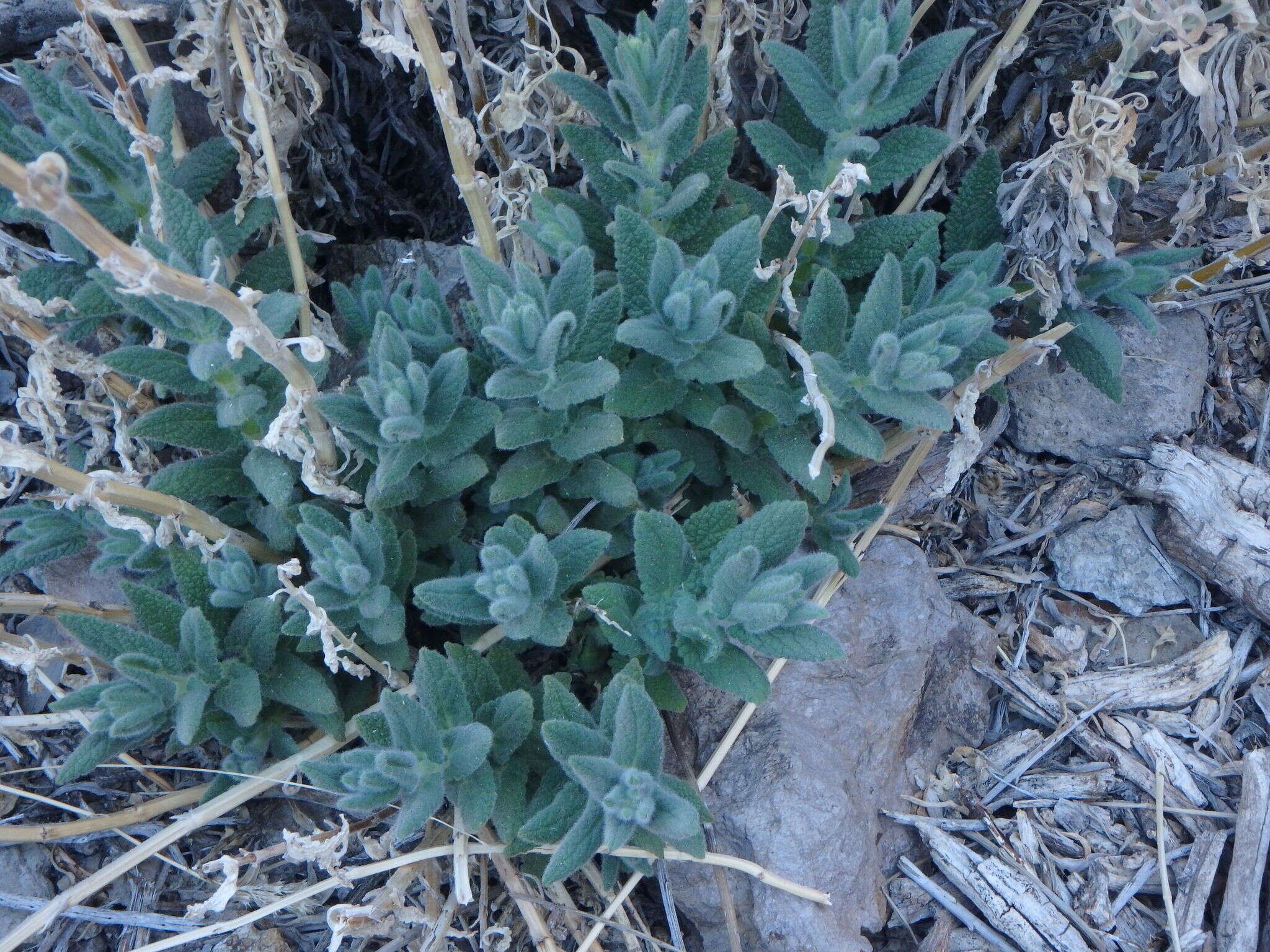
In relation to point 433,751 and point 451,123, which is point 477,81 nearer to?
point 451,123

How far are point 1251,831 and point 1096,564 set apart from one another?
2.80 ft

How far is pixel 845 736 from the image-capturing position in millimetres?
2811

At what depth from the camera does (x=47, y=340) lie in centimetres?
274

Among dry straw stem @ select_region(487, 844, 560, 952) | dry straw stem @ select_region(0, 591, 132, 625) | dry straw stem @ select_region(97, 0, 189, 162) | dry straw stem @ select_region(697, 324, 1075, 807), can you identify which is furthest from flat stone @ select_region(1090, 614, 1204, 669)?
dry straw stem @ select_region(97, 0, 189, 162)

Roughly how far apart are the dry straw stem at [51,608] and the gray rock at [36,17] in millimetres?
1754

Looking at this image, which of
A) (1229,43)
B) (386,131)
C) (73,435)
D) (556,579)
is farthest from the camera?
(386,131)

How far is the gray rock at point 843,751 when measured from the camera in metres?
2.62

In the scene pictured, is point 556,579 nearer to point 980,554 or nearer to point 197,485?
point 197,485

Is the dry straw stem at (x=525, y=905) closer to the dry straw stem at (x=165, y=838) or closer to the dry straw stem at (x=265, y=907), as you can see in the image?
the dry straw stem at (x=265, y=907)

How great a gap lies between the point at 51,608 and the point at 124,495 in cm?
64

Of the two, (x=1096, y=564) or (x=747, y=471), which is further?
(x=1096, y=564)

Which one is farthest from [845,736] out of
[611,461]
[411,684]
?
[411,684]

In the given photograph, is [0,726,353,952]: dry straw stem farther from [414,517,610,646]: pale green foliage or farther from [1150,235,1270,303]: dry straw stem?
[1150,235,1270,303]: dry straw stem

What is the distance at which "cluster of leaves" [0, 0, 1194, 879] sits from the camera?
7.81 ft
